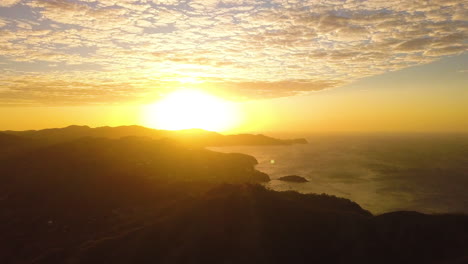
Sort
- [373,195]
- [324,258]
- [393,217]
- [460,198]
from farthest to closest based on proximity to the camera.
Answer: [373,195]
[460,198]
[393,217]
[324,258]

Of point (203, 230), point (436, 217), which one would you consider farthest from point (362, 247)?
point (203, 230)

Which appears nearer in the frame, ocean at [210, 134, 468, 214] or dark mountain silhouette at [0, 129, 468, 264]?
dark mountain silhouette at [0, 129, 468, 264]

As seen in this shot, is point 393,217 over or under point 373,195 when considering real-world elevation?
over

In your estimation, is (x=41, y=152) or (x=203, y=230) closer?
(x=203, y=230)

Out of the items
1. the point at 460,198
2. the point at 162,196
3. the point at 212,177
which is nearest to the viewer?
the point at 162,196

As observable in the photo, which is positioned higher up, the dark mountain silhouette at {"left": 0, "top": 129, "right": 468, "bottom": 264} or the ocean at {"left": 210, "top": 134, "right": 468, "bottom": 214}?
the dark mountain silhouette at {"left": 0, "top": 129, "right": 468, "bottom": 264}

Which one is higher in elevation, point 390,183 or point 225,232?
point 225,232

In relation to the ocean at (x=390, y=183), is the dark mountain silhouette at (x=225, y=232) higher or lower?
higher

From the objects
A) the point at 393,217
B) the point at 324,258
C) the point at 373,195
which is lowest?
the point at 373,195

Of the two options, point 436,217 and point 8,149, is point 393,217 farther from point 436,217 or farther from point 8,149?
point 8,149

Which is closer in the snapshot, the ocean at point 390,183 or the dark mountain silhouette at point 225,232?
the dark mountain silhouette at point 225,232

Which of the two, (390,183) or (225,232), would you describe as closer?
(225,232)
